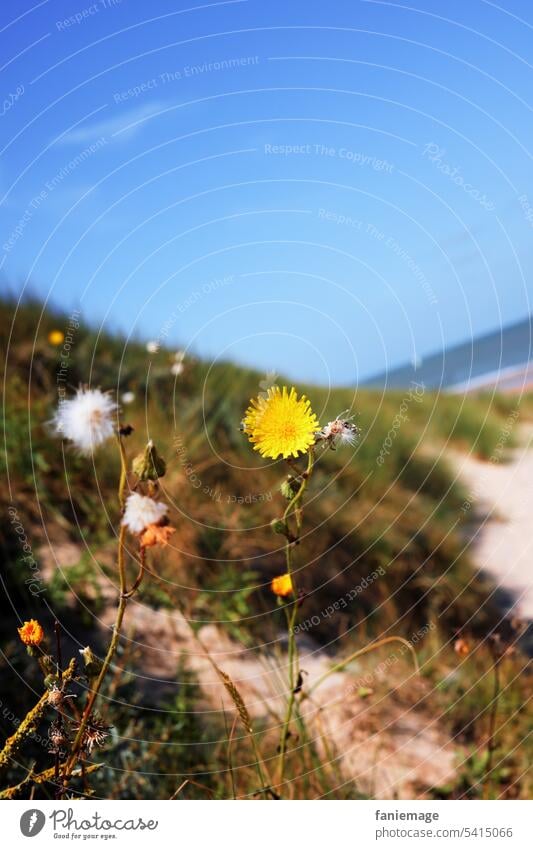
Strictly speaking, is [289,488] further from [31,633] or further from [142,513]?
[31,633]

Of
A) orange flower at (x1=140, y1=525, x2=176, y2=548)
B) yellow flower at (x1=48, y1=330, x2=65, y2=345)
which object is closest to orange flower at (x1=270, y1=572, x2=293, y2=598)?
orange flower at (x1=140, y1=525, x2=176, y2=548)

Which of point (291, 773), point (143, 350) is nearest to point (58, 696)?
point (291, 773)

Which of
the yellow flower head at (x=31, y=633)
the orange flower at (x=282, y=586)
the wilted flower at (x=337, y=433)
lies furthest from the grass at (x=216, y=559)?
the wilted flower at (x=337, y=433)

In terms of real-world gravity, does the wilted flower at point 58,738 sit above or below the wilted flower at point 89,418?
below

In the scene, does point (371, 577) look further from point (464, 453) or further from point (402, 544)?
point (464, 453)

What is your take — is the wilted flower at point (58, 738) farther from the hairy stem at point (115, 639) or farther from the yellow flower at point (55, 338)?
the yellow flower at point (55, 338)

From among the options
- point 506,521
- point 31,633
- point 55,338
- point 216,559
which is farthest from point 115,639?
point 506,521
